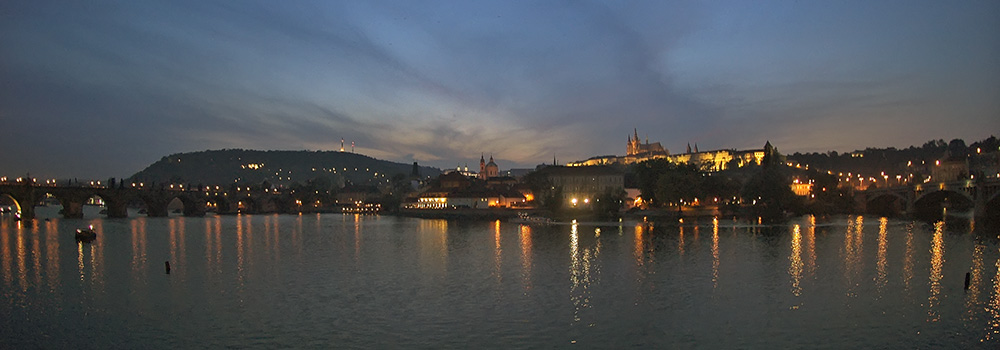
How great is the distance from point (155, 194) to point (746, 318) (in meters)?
105

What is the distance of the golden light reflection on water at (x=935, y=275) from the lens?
20.1 meters

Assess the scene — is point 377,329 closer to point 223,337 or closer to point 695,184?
point 223,337

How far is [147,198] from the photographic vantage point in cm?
10269

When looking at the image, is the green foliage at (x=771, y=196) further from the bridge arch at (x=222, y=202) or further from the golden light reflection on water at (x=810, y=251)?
the bridge arch at (x=222, y=202)

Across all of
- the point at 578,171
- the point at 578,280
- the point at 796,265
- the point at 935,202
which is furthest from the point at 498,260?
the point at 578,171

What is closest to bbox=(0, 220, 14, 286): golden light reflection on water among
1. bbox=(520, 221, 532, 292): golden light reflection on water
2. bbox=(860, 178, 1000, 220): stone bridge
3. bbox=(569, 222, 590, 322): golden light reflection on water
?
bbox=(520, 221, 532, 292): golden light reflection on water

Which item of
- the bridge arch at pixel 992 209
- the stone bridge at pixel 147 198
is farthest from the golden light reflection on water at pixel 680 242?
the stone bridge at pixel 147 198

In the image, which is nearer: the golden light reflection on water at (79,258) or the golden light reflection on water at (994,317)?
the golden light reflection on water at (994,317)

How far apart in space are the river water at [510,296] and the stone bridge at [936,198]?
974 inches

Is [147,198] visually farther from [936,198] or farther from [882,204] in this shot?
[936,198]

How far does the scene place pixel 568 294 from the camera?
23906 mm

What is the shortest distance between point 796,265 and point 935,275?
5689 millimetres

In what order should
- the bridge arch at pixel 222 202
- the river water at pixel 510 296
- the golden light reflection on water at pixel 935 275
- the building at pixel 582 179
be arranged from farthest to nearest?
the bridge arch at pixel 222 202
the building at pixel 582 179
the golden light reflection on water at pixel 935 275
the river water at pixel 510 296

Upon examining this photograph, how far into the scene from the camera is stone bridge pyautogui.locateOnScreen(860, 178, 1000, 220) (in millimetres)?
62500
